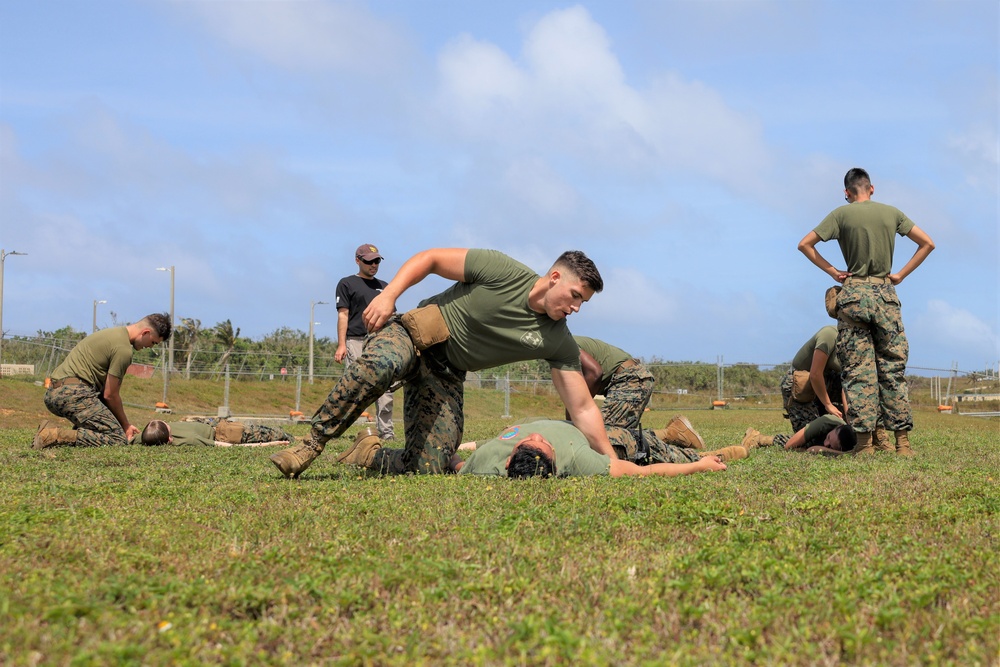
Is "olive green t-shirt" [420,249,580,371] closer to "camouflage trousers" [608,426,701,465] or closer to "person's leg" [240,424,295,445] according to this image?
"camouflage trousers" [608,426,701,465]

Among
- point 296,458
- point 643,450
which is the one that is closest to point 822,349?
point 643,450

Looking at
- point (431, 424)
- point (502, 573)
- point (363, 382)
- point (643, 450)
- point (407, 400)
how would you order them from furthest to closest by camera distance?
point (643, 450) → point (407, 400) → point (431, 424) → point (363, 382) → point (502, 573)

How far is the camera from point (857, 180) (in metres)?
9.67

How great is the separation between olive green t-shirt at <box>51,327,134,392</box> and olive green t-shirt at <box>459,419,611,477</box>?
6015 millimetres

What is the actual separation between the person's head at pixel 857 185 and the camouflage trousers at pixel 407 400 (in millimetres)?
4957

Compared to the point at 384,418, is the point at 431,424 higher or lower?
higher

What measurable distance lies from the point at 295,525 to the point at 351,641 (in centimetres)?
173

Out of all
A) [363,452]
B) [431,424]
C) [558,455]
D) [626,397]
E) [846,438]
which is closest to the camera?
[558,455]

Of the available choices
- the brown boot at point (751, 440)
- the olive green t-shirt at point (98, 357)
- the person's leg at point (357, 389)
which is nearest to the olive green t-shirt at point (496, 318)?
the person's leg at point (357, 389)

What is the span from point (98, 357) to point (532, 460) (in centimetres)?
705

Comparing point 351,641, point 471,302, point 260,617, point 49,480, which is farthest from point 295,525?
point 49,480

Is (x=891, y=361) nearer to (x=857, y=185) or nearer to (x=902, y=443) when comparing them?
(x=902, y=443)

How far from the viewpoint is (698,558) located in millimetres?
3750

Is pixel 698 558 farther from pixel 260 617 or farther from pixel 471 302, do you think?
pixel 471 302
